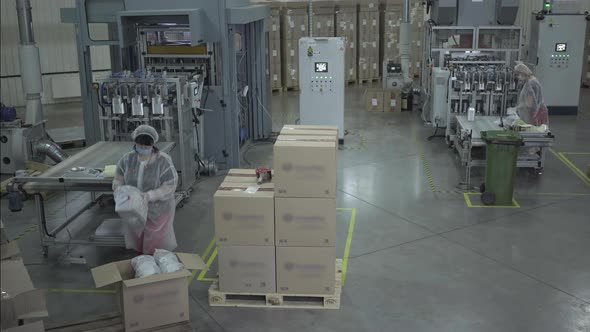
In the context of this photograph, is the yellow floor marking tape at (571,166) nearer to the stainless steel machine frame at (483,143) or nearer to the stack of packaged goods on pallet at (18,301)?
the stainless steel machine frame at (483,143)

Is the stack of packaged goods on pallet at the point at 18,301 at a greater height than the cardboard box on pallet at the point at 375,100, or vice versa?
the cardboard box on pallet at the point at 375,100

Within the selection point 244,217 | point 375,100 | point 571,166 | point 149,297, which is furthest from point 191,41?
point 375,100

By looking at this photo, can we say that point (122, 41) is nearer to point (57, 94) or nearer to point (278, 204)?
point (278, 204)

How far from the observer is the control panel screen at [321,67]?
11.2 m

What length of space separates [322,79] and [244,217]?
6345 mm

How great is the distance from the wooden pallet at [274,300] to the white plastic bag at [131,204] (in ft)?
3.15

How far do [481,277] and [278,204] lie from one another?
7.65 ft

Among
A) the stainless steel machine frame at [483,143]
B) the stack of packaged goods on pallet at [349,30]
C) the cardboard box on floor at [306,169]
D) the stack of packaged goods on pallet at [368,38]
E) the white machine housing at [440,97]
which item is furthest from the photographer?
the stack of packaged goods on pallet at [368,38]

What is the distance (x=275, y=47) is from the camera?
18078mm

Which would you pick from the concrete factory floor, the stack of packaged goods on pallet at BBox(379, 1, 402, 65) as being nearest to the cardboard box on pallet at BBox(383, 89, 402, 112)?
the stack of packaged goods on pallet at BBox(379, 1, 402, 65)

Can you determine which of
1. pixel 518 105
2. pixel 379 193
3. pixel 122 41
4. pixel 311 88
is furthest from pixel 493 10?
pixel 122 41

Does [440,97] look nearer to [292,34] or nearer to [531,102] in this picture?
[531,102]

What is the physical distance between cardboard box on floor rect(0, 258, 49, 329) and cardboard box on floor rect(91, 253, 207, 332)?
2.40ft

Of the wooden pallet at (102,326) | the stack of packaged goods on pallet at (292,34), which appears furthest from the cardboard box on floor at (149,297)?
the stack of packaged goods on pallet at (292,34)
